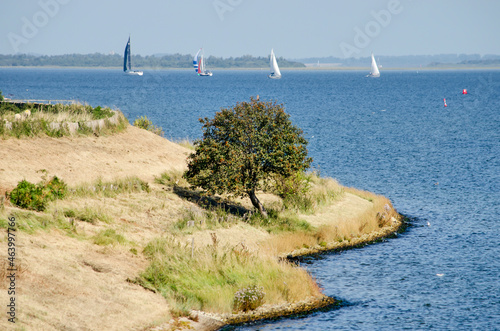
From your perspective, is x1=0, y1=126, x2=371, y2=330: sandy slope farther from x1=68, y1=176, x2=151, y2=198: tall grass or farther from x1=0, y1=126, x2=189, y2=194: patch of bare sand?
x1=68, y1=176, x2=151, y2=198: tall grass

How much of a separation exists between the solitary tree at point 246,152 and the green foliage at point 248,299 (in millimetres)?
8724

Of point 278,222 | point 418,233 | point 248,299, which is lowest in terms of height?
point 418,233

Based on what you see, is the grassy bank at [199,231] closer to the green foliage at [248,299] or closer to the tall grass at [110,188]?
the tall grass at [110,188]

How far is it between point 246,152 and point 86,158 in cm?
983

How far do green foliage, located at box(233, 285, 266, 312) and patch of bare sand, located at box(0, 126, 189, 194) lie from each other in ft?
41.8

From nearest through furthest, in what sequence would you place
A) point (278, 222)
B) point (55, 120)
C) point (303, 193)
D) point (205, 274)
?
point (205, 274)
point (278, 222)
point (303, 193)
point (55, 120)

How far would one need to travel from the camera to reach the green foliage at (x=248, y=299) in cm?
2125

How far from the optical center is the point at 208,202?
3266 cm

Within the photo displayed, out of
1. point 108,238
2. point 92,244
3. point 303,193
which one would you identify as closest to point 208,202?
point 303,193

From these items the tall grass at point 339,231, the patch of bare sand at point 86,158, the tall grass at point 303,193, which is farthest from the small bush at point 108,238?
the tall grass at point 303,193

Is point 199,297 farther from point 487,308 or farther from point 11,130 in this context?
point 11,130

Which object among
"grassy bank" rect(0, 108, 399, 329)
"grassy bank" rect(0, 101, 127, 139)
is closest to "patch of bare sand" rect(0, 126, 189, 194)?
"grassy bank" rect(0, 108, 399, 329)

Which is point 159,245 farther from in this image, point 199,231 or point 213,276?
point 199,231

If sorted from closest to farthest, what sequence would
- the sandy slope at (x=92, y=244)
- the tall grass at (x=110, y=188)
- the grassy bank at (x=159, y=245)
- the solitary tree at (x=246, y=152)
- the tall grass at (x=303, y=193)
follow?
the sandy slope at (x=92, y=244) < the grassy bank at (x=159, y=245) < the tall grass at (x=110, y=188) < the solitary tree at (x=246, y=152) < the tall grass at (x=303, y=193)
